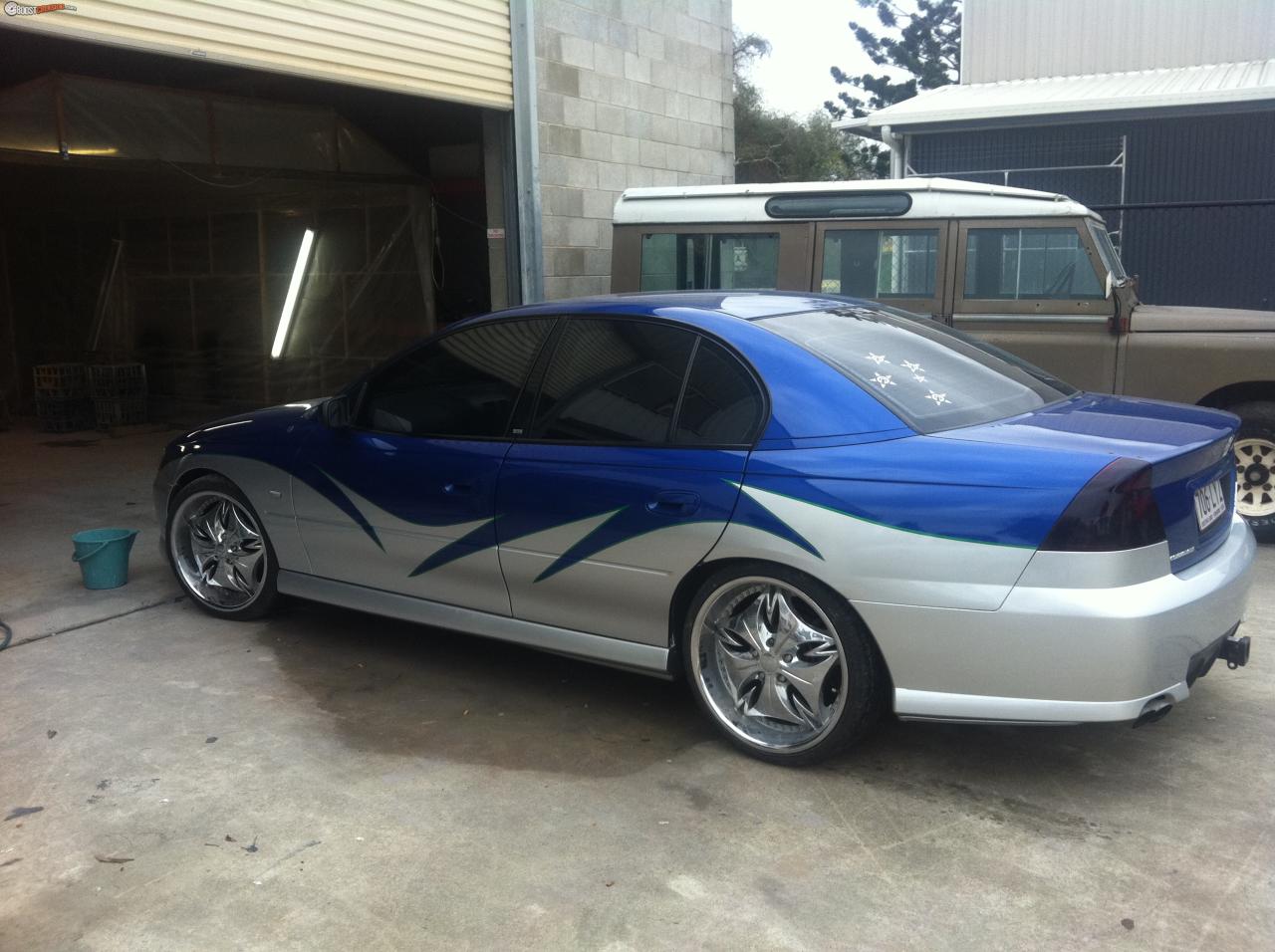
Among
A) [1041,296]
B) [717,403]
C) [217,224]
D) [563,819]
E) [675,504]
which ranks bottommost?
[563,819]

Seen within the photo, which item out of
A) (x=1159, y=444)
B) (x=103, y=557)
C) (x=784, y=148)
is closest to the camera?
(x=1159, y=444)

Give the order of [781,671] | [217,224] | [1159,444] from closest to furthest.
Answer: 1. [1159,444]
2. [781,671]
3. [217,224]

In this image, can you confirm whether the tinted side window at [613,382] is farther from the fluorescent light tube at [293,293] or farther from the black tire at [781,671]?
the fluorescent light tube at [293,293]

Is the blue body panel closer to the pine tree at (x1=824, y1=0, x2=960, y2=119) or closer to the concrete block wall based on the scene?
the concrete block wall

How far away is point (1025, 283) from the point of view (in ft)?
23.5

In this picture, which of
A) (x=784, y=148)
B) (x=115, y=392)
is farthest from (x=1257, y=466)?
(x=784, y=148)

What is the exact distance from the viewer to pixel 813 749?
149 inches

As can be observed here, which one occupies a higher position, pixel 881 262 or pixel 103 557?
pixel 881 262

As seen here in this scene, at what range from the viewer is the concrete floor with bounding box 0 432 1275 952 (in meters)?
3.02

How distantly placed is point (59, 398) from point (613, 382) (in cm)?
1152

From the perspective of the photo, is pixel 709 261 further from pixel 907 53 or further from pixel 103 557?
pixel 907 53

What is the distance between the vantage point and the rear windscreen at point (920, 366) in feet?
12.7

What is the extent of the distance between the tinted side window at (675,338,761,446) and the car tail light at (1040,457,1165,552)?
1.05 meters

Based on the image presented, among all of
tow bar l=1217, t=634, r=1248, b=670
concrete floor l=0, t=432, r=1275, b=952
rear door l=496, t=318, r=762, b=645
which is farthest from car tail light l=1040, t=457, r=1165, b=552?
rear door l=496, t=318, r=762, b=645
